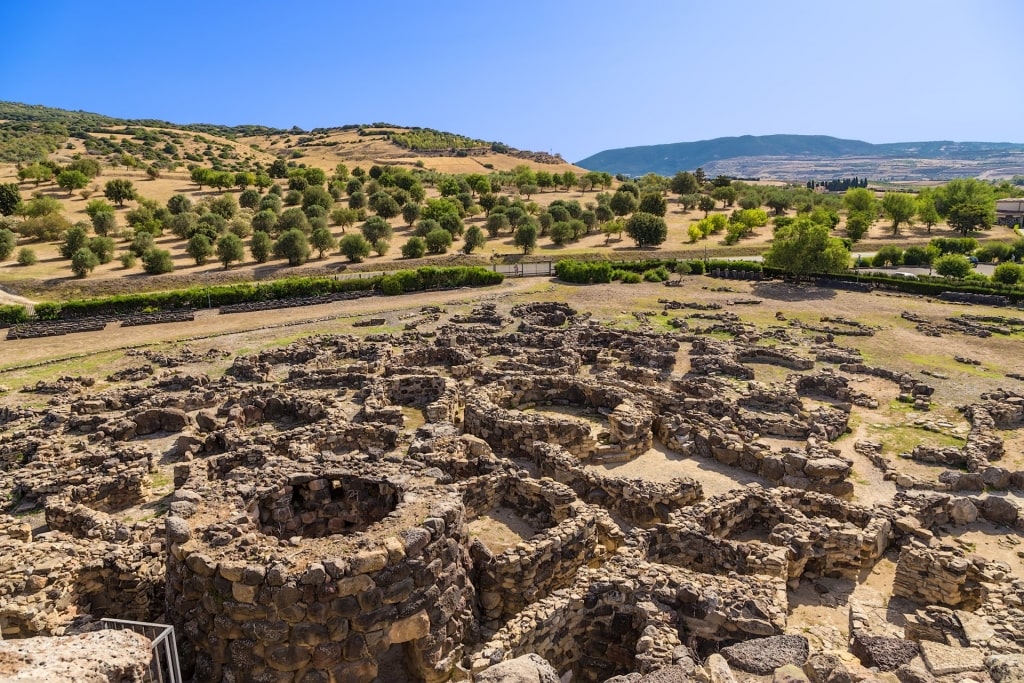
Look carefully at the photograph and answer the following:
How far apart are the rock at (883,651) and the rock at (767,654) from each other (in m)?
1.41

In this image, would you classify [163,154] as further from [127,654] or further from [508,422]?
[127,654]

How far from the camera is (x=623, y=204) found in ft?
350

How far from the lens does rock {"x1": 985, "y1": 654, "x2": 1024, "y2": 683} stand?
8.88m

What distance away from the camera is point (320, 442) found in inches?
842

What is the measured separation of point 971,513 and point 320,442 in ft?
64.8

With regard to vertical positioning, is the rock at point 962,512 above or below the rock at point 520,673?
below

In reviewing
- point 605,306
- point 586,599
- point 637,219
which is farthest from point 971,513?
point 637,219

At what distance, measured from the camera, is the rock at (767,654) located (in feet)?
30.9

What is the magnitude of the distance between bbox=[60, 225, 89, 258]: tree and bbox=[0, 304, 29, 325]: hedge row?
22.5 metres

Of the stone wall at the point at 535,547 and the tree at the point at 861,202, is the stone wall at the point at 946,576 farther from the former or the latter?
the tree at the point at 861,202

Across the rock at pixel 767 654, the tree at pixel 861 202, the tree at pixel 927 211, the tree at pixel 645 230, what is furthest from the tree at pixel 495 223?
the rock at pixel 767 654

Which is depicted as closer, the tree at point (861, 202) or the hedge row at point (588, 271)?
the hedge row at point (588, 271)

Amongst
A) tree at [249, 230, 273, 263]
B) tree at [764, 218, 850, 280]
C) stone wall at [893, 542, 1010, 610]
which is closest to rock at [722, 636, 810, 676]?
stone wall at [893, 542, 1010, 610]

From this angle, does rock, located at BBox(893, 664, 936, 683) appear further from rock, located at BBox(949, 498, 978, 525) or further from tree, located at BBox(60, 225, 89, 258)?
tree, located at BBox(60, 225, 89, 258)
